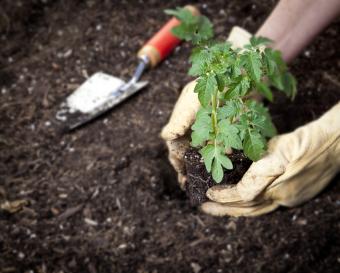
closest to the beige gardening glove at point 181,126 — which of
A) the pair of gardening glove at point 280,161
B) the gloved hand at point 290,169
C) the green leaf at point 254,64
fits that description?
the pair of gardening glove at point 280,161

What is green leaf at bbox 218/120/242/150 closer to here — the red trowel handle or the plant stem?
the plant stem

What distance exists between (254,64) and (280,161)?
22.1 inches

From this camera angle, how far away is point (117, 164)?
2596mm

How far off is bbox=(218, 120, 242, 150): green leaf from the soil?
2.75 ft

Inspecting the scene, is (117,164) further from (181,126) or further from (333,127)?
(333,127)

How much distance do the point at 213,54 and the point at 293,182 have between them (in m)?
0.81

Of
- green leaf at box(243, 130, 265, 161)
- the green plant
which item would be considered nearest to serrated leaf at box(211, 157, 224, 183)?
the green plant

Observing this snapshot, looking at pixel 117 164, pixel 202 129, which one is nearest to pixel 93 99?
pixel 117 164

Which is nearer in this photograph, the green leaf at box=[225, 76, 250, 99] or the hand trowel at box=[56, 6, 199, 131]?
the green leaf at box=[225, 76, 250, 99]

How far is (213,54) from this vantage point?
1.61 metres

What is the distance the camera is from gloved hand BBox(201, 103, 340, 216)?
76.7 inches

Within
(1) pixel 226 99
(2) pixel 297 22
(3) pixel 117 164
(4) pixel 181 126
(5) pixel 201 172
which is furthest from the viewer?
(3) pixel 117 164

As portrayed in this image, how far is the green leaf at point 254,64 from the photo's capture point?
1572mm

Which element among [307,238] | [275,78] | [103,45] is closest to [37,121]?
[103,45]
